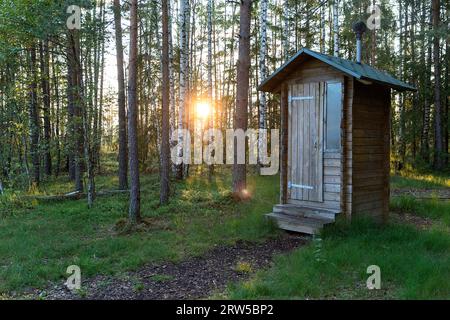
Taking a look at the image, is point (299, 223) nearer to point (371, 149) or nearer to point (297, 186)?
point (297, 186)

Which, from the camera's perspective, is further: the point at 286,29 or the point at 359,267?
Answer: the point at 286,29

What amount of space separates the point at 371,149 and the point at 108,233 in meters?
5.85

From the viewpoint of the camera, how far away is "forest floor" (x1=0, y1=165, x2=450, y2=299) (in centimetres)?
457

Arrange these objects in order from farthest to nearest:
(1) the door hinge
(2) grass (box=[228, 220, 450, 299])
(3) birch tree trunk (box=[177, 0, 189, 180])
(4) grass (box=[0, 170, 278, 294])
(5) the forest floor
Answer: (3) birch tree trunk (box=[177, 0, 189, 180]) → (1) the door hinge → (4) grass (box=[0, 170, 278, 294]) → (5) the forest floor → (2) grass (box=[228, 220, 450, 299])

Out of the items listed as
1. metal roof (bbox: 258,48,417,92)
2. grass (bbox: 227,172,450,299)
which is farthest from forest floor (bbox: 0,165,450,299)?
metal roof (bbox: 258,48,417,92)

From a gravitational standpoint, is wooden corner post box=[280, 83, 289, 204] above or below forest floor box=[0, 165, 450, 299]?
above

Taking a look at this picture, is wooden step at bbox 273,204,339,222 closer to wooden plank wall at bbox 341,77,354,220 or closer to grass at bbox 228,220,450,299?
wooden plank wall at bbox 341,77,354,220

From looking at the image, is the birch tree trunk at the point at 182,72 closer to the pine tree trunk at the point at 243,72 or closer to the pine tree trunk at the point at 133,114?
the pine tree trunk at the point at 243,72

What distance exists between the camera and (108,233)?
766 centimetres

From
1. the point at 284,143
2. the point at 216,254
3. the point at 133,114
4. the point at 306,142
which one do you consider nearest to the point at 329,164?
the point at 306,142

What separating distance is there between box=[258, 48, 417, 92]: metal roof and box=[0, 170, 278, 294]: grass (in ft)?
10.1
